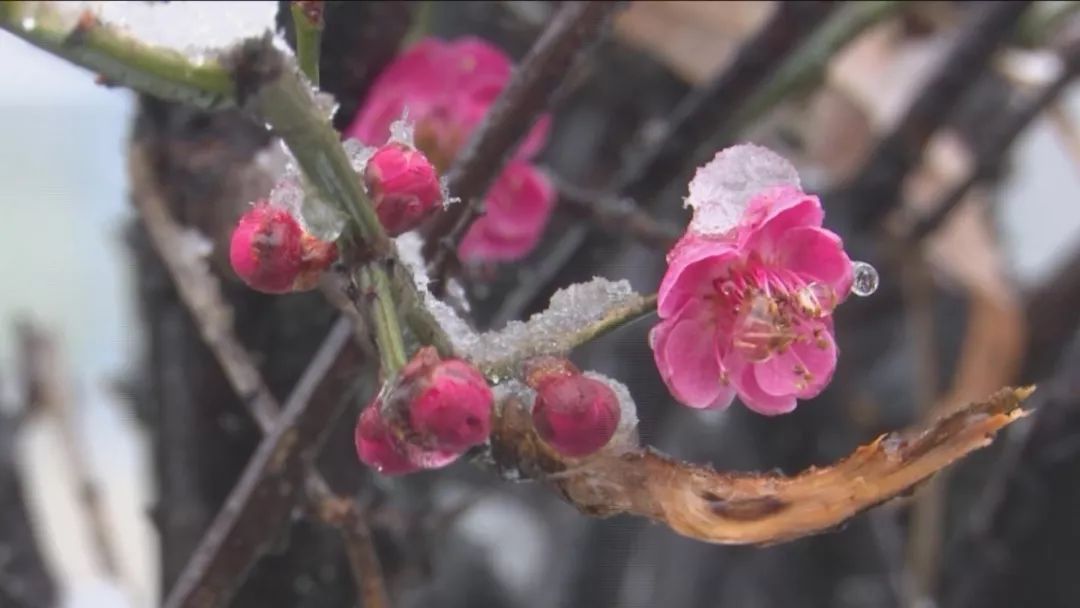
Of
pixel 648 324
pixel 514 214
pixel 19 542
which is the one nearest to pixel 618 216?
pixel 514 214

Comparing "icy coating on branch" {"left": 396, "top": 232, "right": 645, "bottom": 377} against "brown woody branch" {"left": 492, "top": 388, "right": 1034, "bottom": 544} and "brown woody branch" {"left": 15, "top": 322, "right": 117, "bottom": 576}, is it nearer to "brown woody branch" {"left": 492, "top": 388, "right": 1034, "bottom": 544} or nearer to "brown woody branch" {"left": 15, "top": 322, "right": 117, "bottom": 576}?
"brown woody branch" {"left": 492, "top": 388, "right": 1034, "bottom": 544}

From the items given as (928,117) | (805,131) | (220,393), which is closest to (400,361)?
(220,393)

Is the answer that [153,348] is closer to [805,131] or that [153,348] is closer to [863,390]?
[805,131]

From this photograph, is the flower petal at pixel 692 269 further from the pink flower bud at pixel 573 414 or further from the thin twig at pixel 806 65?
the thin twig at pixel 806 65

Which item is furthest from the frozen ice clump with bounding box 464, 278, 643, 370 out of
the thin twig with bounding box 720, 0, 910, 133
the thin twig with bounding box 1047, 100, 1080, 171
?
the thin twig with bounding box 1047, 100, 1080, 171

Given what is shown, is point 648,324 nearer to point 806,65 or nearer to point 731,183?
point 731,183
